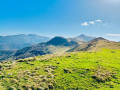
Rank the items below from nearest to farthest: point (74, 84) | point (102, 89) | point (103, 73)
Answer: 1. point (102, 89)
2. point (74, 84)
3. point (103, 73)

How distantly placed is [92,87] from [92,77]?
11.2 feet

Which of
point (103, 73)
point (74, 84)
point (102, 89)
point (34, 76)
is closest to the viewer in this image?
point (102, 89)

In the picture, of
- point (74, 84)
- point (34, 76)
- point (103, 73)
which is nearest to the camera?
point (74, 84)

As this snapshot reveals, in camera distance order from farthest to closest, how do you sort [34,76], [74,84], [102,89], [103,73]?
[103,73] < [34,76] < [74,84] < [102,89]

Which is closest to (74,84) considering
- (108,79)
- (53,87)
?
(53,87)

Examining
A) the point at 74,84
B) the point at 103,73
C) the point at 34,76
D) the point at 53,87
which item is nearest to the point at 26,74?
the point at 34,76

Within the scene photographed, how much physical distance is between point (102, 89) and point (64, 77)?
7.82 m

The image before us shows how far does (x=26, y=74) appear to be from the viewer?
21.9 m

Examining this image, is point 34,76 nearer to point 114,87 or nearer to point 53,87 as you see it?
point 53,87

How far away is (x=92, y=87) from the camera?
1814cm

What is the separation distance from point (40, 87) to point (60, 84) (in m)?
3.97

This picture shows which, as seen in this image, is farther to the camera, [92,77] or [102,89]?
[92,77]

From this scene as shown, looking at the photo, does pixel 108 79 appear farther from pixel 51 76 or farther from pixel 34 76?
pixel 34 76

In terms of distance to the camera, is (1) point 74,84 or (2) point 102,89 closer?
(2) point 102,89
